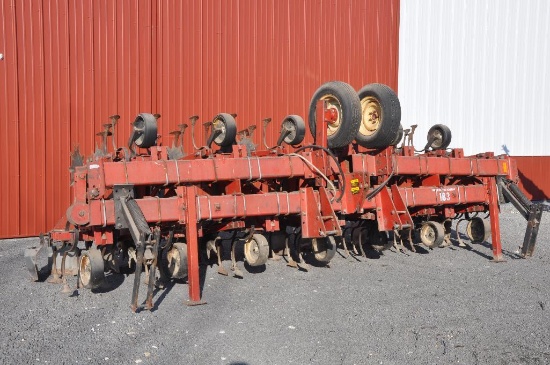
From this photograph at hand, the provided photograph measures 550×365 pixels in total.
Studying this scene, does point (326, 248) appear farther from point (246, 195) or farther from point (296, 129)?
point (296, 129)

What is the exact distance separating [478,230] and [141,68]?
6118 millimetres

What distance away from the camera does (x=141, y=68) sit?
9820mm

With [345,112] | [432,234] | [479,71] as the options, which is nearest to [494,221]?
[432,234]

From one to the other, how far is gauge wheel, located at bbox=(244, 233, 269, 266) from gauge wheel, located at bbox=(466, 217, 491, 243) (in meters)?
3.93

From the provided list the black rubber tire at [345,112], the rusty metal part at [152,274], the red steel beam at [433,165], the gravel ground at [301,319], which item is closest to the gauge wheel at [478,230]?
the red steel beam at [433,165]

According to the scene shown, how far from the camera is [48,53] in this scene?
912 centimetres

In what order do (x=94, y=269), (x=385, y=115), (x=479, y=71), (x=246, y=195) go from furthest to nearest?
(x=479, y=71)
(x=385, y=115)
(x=246, y=195)
(x=94, y=269)

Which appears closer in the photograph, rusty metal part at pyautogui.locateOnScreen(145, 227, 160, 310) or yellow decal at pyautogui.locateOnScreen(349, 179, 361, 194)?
rusty metal part at pyautogui.locateOnScreen(145, 227, 160, 310)

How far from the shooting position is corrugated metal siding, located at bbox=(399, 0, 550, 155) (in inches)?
512

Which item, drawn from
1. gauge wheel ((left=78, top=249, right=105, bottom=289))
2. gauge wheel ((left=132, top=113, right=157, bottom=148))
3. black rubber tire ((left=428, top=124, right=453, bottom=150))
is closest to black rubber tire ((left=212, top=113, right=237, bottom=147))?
gauge wheel ((left=132, top=113, right=157, bottom=148))

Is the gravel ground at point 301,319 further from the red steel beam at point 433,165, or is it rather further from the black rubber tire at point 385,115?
the black rubber tire at point 385,115

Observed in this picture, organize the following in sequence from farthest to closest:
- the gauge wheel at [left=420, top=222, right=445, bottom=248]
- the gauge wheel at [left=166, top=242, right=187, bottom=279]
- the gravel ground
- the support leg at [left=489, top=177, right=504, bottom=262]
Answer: the gauge wheel at [left=420, top=222, right=445, bottom=248] → the support leg at [left=489, top=177, right=504, bottom=262] → the gauge wheel at [left=166, top=242, right=187, bottom=279] → the gravel ground

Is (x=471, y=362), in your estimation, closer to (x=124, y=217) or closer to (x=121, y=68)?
(x=124, y=217)

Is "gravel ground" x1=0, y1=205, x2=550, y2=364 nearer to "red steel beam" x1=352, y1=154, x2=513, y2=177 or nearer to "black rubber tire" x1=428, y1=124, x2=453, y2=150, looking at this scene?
"red steel beam" x1=352, y1=154, x2=513, y2=177
